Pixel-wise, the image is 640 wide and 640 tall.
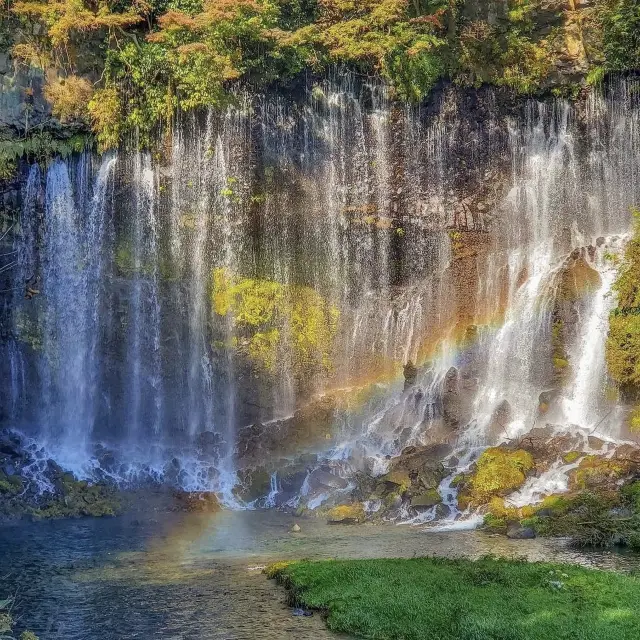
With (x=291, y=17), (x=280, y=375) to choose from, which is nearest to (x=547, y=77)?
(x=291, y=17)

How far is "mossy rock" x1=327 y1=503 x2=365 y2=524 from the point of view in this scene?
22.0 metres

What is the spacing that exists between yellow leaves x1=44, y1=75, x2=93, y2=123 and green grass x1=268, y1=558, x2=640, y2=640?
→ 22.1 metres

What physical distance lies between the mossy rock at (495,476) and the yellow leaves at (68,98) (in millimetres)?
20790

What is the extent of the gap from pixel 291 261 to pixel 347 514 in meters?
12.7

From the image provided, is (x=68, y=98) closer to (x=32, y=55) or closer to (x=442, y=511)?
(x=32, y=55)

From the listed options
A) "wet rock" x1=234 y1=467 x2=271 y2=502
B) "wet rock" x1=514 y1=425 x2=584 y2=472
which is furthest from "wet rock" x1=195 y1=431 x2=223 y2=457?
"wet rock" x1=514 y1=425 x2=584 y2=472

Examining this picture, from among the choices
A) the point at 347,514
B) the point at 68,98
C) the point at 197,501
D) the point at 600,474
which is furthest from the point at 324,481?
the point at 68,98

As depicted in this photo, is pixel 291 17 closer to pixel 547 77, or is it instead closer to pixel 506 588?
pixel 547 77

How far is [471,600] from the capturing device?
1228cm

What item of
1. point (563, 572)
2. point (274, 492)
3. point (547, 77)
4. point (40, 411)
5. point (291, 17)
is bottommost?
point (274, 492)

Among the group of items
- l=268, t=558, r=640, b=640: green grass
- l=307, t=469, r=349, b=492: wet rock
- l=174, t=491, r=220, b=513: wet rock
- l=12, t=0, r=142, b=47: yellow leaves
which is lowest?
l=174, t=491, r=220, b=513: wet rock

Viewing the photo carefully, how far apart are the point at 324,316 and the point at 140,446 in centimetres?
946

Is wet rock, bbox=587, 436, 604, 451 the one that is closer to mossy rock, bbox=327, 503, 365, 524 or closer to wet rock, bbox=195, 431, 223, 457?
mossy rock, bbox=327, 503, 365, 524

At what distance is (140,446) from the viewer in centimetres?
3009
